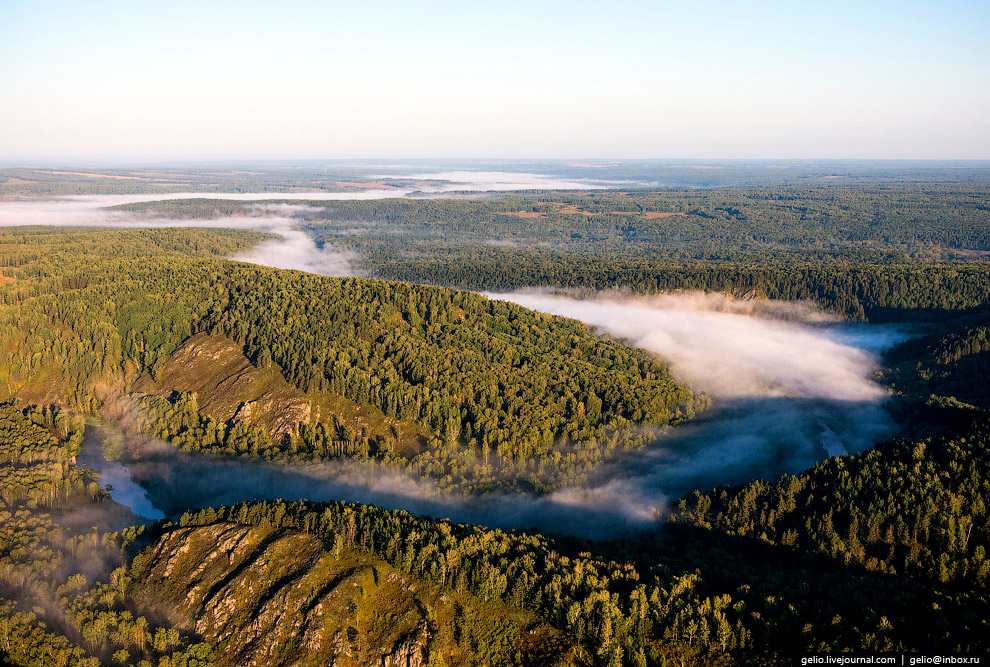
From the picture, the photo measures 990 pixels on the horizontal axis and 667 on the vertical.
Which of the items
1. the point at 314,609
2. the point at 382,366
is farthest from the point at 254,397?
the point at 314,609

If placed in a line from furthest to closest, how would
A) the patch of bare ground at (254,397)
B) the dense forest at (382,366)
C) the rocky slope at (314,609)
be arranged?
the patch of bare ground at (254,397) < the dense forest at (382,366) < the rocky slope at (314,609)

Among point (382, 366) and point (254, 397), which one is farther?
point (382, 366)

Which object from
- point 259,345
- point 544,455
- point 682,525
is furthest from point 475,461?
point 259,345

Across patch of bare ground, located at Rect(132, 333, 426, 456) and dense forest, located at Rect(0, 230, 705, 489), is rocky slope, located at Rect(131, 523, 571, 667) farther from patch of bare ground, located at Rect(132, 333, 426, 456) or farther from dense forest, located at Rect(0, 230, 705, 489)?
patch of bare ground, located at Rect(132, 333, 426, 456)

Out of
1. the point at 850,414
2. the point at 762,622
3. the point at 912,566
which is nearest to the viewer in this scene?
the point at 762,622

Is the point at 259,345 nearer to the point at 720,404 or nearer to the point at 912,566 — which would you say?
the point at 720,404

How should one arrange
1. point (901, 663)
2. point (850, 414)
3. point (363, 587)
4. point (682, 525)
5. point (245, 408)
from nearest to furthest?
point (901, 663)
point (363, 587)
point (682, 525)
point (245, 408)
point (850, 414)

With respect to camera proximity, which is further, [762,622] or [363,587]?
[363,587]

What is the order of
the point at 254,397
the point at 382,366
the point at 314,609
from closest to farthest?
the point at 314,609 < the point at 254,397 < the point at 382,366

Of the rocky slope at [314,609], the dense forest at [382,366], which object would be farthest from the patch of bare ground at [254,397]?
the rocky slope at [314,609]

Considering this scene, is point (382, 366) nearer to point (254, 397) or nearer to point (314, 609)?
point (254, 397)

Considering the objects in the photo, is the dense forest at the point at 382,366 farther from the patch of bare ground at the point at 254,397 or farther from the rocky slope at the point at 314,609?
the rocky slope at the point at 314,609
